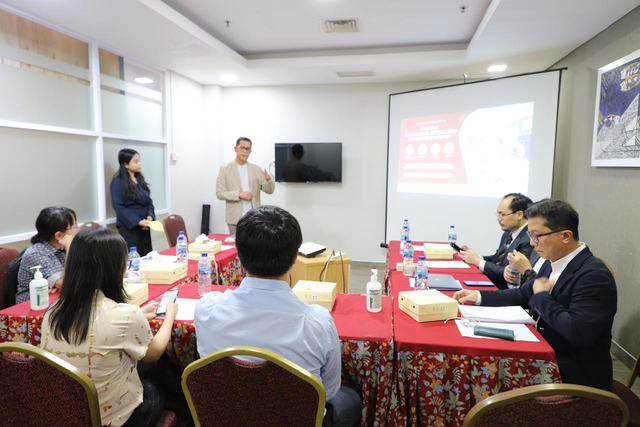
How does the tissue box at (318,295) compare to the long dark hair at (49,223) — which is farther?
the long dark hair at (49,223)

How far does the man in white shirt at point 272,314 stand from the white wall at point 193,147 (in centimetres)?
399

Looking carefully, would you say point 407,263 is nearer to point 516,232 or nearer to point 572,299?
point 516,232

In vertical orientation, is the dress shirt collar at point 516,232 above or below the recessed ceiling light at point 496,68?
below

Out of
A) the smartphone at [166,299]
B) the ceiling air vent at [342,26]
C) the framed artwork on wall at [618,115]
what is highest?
the ceiling air vent at [342,26]

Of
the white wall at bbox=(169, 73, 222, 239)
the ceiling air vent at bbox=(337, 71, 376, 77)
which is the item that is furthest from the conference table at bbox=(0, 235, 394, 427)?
the ceiling air vent at bbox=(337, 71, 376, 77)

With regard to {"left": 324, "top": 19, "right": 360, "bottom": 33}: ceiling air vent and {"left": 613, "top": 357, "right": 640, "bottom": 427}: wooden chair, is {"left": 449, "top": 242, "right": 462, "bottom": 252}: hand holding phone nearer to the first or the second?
{"left": 613, "top": 357, "right": 640, "bottom": 427}: wooden chair

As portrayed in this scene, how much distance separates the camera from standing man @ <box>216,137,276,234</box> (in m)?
4.52

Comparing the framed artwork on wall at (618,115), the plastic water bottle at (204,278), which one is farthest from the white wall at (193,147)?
the framed artwork on wall at (618,115)

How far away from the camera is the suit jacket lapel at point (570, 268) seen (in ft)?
5.32

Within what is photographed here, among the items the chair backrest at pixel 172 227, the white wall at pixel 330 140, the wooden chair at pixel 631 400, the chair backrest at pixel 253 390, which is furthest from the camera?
the white wall at pixel 330 140

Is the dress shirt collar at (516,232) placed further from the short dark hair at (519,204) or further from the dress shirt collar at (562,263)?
the dress shirt collar at (562,263)

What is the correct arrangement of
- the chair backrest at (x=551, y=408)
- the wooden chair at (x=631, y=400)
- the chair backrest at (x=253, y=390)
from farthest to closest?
the wooden chair at (x=631, y=400) → the chair backrest at (x=253, y=390) → the chair backrest at (x=551, y=408)

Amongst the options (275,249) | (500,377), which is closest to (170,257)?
(275,249)

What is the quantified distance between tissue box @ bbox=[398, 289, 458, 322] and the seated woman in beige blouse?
1085 millimetres
